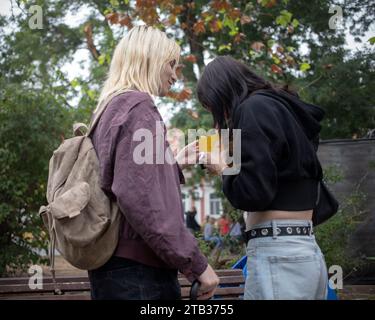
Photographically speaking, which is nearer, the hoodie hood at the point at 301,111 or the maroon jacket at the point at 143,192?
the maroon jacket at the point at 143,192

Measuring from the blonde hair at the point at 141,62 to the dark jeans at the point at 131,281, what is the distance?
653 mm

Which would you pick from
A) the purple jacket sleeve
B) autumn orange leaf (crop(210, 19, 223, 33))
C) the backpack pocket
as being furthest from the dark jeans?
autumn orange leaf (crop(210, 19, 223, 33))

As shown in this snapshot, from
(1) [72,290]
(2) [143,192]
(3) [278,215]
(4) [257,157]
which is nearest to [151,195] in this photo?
(2) [143,192]

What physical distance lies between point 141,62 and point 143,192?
0.57m

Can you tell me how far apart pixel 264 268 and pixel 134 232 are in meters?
0.53

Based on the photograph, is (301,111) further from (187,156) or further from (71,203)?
(71,203)

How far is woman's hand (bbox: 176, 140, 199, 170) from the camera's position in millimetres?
2441

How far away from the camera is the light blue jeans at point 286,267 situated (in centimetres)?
220

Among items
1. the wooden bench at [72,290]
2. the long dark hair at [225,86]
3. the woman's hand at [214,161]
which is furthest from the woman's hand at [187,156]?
the wooden bench at [72,290]

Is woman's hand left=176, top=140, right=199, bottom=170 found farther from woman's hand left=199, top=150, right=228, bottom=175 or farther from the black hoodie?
the black hoodie

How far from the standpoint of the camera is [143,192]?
6.57ft

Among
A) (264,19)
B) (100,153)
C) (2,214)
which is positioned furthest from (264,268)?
(264,19)

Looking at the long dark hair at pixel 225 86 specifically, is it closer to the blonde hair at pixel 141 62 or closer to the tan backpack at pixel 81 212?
the blonde hair at pixel 141 62
